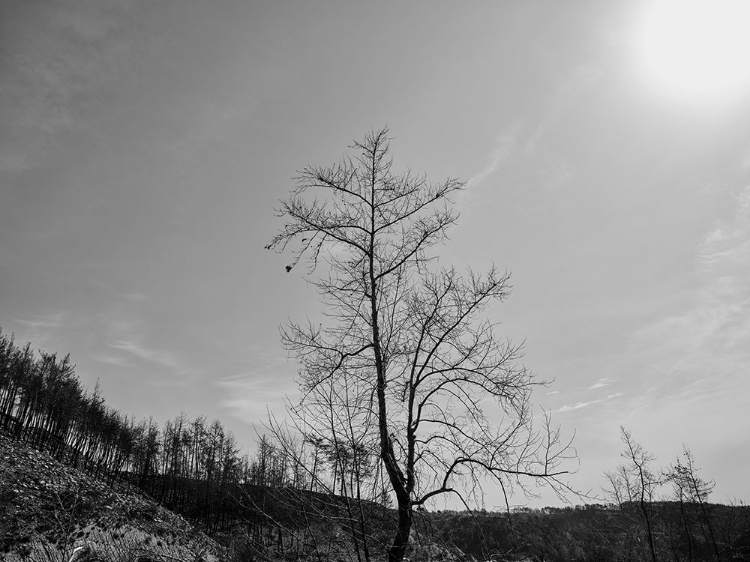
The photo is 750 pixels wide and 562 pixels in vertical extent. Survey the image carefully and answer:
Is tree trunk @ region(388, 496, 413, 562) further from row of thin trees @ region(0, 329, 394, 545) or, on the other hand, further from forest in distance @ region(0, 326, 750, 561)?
row of thin trees @ region(0, 329, 394, 545)

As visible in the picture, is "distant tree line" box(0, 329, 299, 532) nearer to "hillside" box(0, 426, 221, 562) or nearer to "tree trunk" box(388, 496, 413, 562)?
"hillside" box(0, 426, 221, 562)

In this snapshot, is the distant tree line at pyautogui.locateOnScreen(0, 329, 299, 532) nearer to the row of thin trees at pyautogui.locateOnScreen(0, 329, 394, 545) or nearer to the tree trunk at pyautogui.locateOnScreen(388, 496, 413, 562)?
the row of thin trees at pyautogui.locateOnScreen(0, 329, 394, 545)

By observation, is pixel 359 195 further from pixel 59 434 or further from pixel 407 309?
pixel 59 434

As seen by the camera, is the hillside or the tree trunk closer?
the tree trunk

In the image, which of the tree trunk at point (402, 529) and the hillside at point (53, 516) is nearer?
the tree trunk at point (402, 529)

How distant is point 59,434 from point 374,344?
60101 mm

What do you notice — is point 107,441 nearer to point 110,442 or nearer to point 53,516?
point 110,442

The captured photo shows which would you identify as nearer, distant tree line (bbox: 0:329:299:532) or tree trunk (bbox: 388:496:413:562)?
tree trunk (bbox: 388:496:413:562)

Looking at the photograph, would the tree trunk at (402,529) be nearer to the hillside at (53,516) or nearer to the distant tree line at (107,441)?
the hillside at (53,516)

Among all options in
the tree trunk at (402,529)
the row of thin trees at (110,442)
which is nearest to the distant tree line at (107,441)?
the row of thin trees at (110,442)

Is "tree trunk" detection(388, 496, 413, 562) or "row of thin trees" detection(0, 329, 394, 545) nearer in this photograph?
"tree trunk" detection(388, 496, 413, 562)

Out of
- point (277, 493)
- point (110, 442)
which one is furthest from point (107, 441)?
point (277, 493)

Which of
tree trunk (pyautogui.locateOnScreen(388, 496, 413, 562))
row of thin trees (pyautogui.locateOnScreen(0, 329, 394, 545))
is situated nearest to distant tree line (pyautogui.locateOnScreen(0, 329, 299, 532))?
row of thin trees (pyautogui.locateOnScreen(0, 329, 394, 545))

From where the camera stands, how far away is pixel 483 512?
16.2ft
